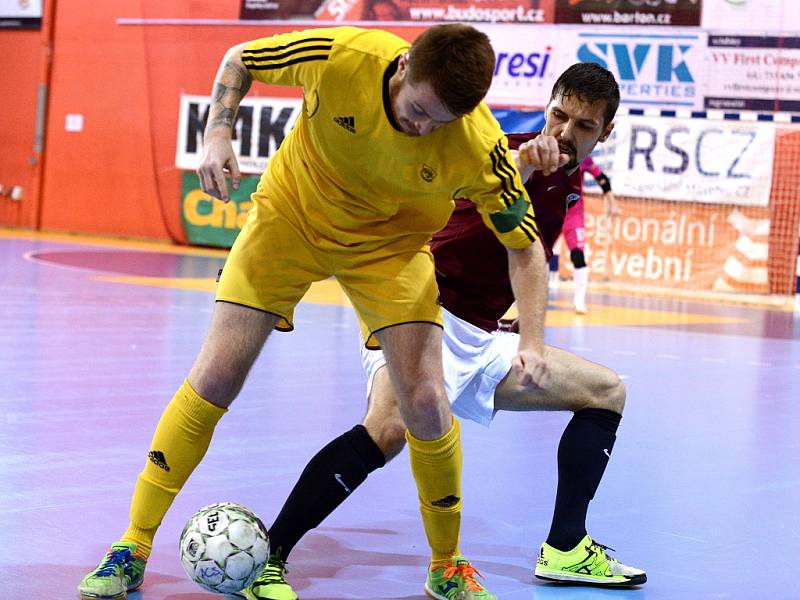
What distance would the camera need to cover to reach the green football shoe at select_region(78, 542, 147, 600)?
3.50m

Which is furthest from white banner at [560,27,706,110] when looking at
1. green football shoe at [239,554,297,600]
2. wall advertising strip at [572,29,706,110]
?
green football shoe at [239,554,297,600]

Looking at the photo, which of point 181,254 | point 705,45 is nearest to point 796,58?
point 705,45

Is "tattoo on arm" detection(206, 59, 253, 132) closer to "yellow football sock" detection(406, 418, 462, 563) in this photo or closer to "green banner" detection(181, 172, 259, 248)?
"yellow football sock" detection(406, 418, 462, 563)

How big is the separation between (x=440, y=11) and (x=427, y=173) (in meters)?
16.9

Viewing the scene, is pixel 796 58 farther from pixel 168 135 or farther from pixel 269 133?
pixel 168 135

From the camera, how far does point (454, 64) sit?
3.11 metres

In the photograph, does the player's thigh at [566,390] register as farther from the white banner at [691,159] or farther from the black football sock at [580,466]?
the white banner at [691,159]

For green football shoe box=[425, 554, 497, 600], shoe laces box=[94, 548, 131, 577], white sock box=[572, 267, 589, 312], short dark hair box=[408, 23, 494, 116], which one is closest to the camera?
short dark hair box=[408, 23, 494, 116]

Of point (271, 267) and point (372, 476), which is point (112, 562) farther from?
point (372, 476)

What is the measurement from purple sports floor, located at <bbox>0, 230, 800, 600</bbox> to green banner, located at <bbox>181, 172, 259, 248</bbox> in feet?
31.2

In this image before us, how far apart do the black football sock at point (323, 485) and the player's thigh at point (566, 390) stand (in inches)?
20.6

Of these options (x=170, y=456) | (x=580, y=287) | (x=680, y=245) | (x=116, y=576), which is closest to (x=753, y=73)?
(x=680, y=245)

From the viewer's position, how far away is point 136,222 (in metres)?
22.7

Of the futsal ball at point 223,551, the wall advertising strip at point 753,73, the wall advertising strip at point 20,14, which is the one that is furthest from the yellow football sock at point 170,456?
the wall advertising strip at point 20,14
